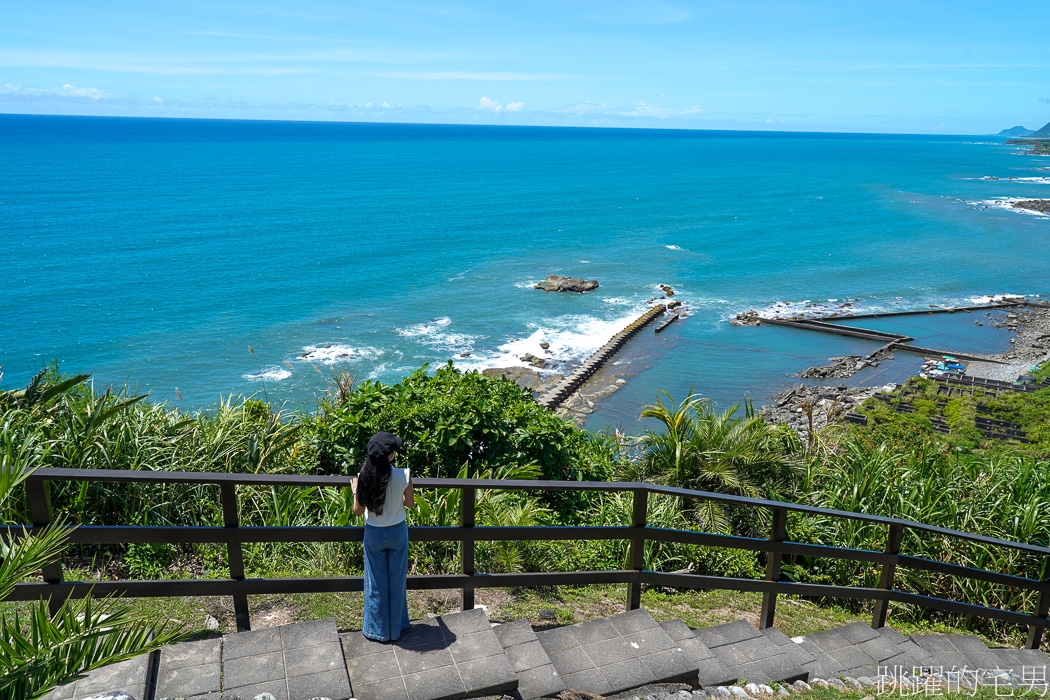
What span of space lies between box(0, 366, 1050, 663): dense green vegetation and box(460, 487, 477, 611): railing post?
37.4 inches

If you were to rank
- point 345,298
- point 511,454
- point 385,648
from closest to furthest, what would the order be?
point 385,648, point 511,454, point 345,298

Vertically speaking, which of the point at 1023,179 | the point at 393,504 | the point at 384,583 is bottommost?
the point at 384,583

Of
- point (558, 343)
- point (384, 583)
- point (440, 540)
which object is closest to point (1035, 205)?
point (558, 343)

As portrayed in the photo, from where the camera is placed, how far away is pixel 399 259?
58906mm

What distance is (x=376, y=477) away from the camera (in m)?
3.96

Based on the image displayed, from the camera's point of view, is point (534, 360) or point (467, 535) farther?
point (534, 360)

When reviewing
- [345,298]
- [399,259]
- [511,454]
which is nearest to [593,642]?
[511,454]

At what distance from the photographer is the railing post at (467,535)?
14.1ft

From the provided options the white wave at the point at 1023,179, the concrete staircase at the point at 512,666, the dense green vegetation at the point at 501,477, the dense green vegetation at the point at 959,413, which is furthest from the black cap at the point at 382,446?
the white wave at the point at 1023,179

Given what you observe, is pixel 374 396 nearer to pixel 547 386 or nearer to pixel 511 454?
pixel 511 454

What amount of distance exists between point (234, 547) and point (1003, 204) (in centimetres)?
11460

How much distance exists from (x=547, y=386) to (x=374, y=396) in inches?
976

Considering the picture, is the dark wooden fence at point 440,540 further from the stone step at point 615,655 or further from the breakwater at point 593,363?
the breakwater at point 593,363

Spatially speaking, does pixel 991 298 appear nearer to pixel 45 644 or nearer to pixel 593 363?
pixel 593 363
